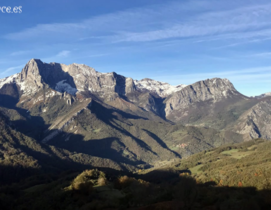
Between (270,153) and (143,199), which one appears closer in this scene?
(143,199)

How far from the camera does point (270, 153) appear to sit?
600ft

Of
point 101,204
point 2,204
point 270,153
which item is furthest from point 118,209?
point 270,153

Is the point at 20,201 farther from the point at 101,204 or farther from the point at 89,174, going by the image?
the point at 101,204

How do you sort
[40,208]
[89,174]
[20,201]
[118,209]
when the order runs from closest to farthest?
[118,209]
[40,208]
[20,201]
[89,174]

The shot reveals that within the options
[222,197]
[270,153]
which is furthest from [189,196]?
[270,153]

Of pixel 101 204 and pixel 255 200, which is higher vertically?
pixel 255 200

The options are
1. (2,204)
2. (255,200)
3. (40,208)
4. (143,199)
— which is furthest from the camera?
(2,204)

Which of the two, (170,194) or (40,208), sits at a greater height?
(170,194)

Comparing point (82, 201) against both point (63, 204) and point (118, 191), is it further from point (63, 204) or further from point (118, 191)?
point (118, 191)

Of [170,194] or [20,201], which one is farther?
[20,201]

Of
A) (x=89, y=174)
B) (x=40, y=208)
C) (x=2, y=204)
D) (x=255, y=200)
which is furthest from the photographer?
(x=89, y=174)

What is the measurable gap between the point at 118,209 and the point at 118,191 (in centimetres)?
2159

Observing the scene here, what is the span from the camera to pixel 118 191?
232ft

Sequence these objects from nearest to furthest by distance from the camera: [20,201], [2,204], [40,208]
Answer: [40,208] < [2,204] < [20,201]
